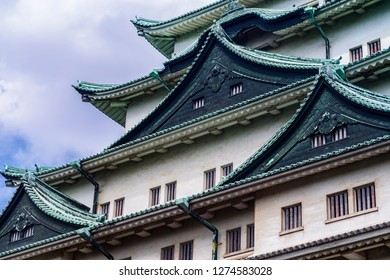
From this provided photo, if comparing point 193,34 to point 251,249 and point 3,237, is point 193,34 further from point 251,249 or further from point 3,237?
point 251,249

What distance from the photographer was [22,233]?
139 ft

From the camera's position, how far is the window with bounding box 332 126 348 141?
3333 centimetres

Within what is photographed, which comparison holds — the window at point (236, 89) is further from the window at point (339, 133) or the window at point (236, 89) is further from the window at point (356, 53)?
the window at point (339, 133)

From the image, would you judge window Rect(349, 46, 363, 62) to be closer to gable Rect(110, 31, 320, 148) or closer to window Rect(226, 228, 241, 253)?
gable Rect(110, 31, 320, 148)

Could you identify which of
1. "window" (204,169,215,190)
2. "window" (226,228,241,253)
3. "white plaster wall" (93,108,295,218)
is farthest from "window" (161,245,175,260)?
"window" (204,169,215,190)

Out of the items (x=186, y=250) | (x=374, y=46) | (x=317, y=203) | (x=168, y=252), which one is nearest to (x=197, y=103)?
(x=168, y=252)

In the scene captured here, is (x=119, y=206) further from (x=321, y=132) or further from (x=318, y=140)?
(x=321, y=132)

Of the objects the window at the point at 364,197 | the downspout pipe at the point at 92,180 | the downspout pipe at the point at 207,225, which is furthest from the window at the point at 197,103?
the window at the point at 364,197

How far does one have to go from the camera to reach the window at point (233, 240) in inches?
1398

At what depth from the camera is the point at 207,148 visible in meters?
40.5

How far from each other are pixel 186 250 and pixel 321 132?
7.13 metres

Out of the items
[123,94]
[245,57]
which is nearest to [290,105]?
[245,57]
